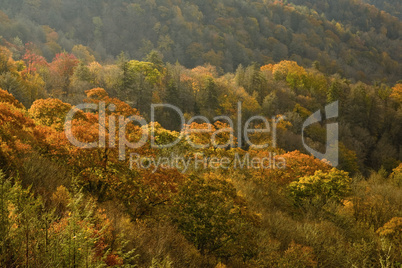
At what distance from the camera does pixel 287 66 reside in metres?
80.9

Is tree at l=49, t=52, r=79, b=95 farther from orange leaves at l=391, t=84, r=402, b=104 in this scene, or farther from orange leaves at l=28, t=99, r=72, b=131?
orange leaves at l=391, t=84, r=402, b=104

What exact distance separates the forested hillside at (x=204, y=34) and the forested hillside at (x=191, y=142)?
73 centimetres

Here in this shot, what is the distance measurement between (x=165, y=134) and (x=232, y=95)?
3582cm

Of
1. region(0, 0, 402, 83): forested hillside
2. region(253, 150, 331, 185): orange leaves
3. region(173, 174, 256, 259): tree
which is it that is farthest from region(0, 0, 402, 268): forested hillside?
region(0, 0, 402, 83): forested hillside

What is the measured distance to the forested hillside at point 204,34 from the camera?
344 ft

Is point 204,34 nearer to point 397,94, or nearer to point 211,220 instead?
point 397,94

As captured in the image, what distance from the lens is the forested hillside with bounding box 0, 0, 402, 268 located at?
326 inches

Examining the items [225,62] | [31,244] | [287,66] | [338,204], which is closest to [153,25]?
[225,62]

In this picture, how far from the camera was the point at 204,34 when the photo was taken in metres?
123

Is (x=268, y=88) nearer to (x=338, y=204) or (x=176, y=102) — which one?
(x=176, y=102)

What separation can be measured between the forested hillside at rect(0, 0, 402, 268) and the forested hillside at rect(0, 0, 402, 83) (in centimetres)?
73

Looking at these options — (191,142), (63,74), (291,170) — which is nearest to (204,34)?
(63,74)

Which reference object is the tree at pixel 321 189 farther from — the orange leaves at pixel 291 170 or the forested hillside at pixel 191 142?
the orange leaves at pixel 291 170

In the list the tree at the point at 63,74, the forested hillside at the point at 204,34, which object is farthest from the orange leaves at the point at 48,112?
the forested hillside at the point at 204,34
